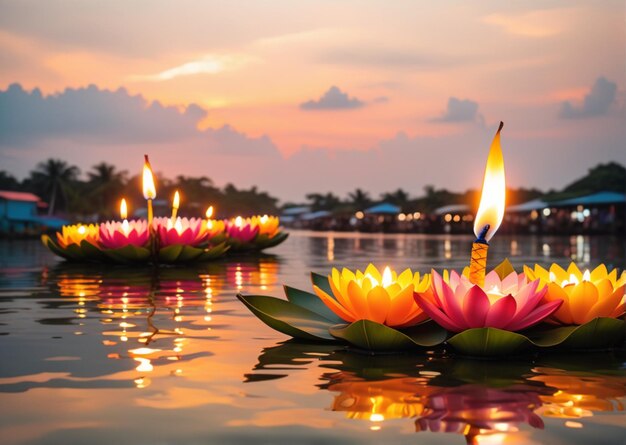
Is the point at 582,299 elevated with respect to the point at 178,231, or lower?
lower

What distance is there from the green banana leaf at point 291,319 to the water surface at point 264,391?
0.34ft

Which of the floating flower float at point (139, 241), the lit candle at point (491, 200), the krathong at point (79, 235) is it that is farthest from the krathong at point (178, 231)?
the lit candle at point (491, 200)

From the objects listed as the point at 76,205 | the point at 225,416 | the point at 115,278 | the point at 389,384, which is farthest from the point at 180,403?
the point at 76,205

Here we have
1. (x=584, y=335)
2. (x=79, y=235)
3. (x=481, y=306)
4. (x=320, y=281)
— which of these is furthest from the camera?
(x=79, y=235)

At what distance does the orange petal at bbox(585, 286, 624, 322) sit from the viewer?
4.48m

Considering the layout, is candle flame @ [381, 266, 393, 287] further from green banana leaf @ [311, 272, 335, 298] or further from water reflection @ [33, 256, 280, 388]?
water reflection @ [33, 256, 280, 388]

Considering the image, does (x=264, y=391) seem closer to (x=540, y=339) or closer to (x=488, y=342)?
(x=488, y=342)

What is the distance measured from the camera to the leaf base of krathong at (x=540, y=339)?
4281 mm

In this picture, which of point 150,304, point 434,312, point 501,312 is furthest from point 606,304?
point 150,304

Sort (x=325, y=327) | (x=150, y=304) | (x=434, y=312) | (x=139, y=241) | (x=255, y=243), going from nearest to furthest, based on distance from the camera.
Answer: (x=434, y=312)
(x=325, y=327)
(x=150, y=304)
(x=139, y=241)
(x=255, y=243)

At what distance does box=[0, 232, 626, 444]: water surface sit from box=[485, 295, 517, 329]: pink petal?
21 cm

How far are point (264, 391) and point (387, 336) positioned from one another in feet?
3.28

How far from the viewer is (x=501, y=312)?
420cm

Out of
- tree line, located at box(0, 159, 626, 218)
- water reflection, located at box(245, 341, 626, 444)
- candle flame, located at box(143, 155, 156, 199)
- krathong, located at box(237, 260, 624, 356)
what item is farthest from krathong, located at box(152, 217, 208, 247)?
tree line, located at box(0, 159, 626, 218)
